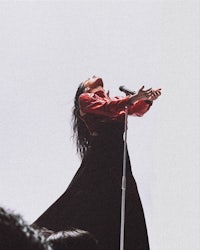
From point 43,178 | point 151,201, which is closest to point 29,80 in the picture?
point 43,178

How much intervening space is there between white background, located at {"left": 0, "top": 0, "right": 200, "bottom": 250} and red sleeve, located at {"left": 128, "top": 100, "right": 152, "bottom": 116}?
0.02 meters

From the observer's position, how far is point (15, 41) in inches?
68.6

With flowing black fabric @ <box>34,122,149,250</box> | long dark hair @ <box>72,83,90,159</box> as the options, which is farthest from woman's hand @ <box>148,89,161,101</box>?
long dark hair @ <box>72,83,90,159</box>

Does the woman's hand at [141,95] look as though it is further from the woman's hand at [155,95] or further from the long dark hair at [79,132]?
the long dark hair at [79,132]

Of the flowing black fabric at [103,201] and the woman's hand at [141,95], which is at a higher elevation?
the woman's hand at [141,95]

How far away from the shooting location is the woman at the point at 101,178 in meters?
1.67

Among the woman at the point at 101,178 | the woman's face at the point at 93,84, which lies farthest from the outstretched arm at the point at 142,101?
the woman's face at the point at 93,84

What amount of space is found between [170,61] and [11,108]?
1.78ft

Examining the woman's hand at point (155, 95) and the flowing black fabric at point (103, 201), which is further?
the woman's hand at point (155, 95)

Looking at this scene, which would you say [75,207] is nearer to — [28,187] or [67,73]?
[28,187]

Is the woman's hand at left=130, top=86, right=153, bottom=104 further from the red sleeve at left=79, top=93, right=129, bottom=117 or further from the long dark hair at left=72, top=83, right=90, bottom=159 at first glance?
the long dark hair at left=72, top=83, right=90, bottom=159

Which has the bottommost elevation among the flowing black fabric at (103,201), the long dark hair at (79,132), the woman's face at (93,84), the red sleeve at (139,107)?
the flowing black fabric at (103,201)

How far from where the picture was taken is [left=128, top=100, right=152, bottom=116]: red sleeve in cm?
175

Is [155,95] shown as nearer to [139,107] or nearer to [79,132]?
→ [139,107]
